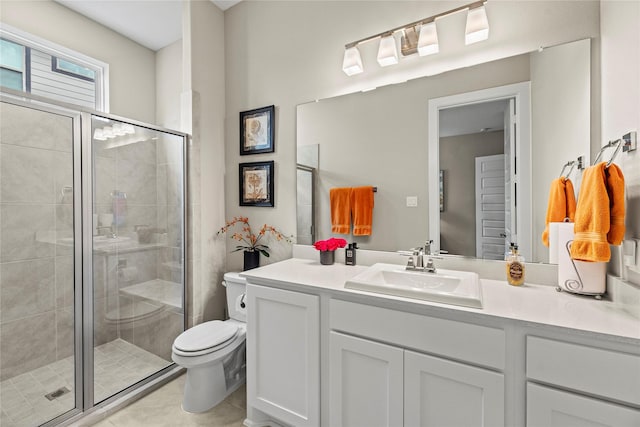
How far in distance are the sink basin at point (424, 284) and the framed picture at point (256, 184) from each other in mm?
1046

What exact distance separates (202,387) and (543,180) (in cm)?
217

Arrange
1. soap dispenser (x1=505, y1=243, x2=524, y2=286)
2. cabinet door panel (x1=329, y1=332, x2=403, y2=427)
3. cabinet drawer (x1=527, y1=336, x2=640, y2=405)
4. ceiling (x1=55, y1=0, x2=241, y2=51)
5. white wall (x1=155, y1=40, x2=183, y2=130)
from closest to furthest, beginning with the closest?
cabinet drawer (x1=527, y1=336, x2=640, y2=405)
cabinet door panel (x1=329, y1=332, x2=403, y2=427)
soap dispenser (x1=505, y1=243, x2=524, y2=286)
ceiling (x1=55, y1=0, x2=241, y2=51)
white wall (x1=155, y1=40, x2=183, y2=130)

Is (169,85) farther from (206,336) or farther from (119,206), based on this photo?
(206,336)

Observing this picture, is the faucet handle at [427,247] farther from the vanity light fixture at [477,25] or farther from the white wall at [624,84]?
the vanity light fixture at [477,25]

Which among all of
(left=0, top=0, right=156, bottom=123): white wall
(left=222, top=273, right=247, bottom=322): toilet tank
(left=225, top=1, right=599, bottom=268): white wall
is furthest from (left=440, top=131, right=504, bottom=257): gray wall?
(left=0, top=0, right=156, bottom=123): white wall

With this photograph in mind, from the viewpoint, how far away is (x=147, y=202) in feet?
6.84

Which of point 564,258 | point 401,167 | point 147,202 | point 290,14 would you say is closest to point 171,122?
point 147,202

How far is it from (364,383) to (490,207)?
1.07 meters

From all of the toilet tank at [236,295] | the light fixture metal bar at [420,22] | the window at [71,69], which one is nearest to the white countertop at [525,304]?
the toilet tank at [236,295]

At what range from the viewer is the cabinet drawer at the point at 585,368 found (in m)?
0.86

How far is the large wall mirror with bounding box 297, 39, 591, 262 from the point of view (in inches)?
54.4

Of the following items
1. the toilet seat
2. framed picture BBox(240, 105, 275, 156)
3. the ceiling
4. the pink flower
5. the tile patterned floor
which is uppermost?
the ceiling

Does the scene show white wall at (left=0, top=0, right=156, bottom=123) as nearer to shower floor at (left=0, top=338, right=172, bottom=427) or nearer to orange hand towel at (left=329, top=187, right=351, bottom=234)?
shower floor at (left=0, top=338, right=172, bottom=427)

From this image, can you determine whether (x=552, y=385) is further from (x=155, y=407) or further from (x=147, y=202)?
(x=147, y=202)
